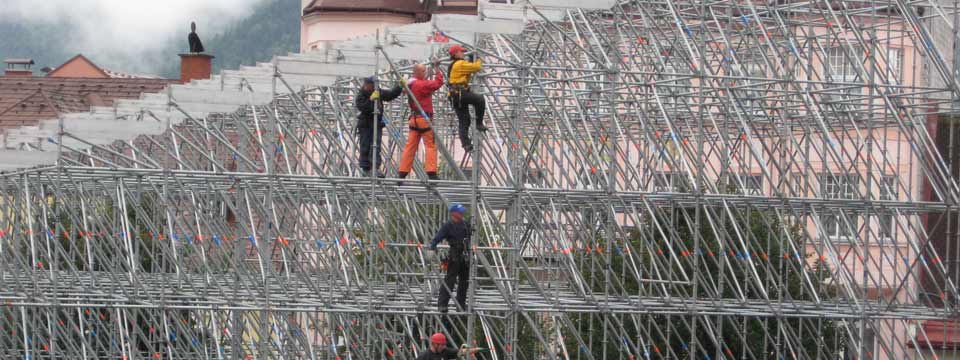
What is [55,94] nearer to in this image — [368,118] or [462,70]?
[368,118]

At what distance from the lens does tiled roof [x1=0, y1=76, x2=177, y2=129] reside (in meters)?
59.5

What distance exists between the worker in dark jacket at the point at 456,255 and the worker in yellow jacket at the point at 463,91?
49.4 inches

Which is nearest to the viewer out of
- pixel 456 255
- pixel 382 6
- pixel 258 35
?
pixel 456 255

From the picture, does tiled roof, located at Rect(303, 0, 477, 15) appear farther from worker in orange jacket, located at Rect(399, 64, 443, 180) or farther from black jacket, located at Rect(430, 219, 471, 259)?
black jacket, located at Rect(430, 219, 471, 259)

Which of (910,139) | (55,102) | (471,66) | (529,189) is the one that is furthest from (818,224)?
(55,102)

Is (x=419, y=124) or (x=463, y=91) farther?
(x=419, y=124)

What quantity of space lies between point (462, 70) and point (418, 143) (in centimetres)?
151

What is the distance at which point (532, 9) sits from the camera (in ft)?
108

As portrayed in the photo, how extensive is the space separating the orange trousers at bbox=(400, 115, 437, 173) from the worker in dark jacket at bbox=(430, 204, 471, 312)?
38.7 inches

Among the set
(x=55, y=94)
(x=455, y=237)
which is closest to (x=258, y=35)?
(x=55, y=94)

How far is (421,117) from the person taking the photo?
29.7 metres

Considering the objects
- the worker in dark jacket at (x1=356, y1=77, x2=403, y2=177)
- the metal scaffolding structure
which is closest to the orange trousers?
the metal scaffolding structure

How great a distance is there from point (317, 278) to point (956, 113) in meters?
12.2

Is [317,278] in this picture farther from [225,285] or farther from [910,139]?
[910,139]
